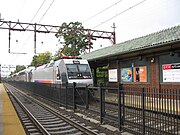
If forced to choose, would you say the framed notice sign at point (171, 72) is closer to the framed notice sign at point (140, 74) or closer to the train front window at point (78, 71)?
→ the framed notice sign at point (140, 74)

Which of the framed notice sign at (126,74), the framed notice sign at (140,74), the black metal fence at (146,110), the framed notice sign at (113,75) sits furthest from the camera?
the framed notice sign at (113,75)

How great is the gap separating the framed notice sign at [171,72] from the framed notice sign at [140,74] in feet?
7.36

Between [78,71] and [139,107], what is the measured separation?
447 inches

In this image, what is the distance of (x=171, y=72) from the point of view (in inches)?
661

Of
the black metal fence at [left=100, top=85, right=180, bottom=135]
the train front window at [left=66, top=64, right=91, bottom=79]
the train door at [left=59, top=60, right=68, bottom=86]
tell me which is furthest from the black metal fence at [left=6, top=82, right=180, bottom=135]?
the train door at [left=59, top=60, right=68, bottom=86]

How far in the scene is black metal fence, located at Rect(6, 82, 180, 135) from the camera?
6.79 metres

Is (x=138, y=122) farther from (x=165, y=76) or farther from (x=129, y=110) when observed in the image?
(x=165, y=76)

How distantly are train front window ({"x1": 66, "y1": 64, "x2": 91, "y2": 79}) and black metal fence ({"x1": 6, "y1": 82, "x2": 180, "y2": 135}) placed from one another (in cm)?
608

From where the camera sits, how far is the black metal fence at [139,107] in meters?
6.79

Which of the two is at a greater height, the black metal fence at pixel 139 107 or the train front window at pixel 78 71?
the train front window at pixel 78 71

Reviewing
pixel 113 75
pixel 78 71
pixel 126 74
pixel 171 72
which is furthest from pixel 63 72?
pixel 171 72

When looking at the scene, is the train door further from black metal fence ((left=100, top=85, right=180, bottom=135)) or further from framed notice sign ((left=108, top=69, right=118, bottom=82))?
black metal fence ((left=100, top=85, right=180, bottom=135))

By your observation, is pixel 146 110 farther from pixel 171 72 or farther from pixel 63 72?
pixel 63 72

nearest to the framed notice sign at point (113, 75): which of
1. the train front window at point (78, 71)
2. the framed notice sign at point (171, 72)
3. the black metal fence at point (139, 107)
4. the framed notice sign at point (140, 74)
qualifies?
the framed notice sign at point (140, 74)
